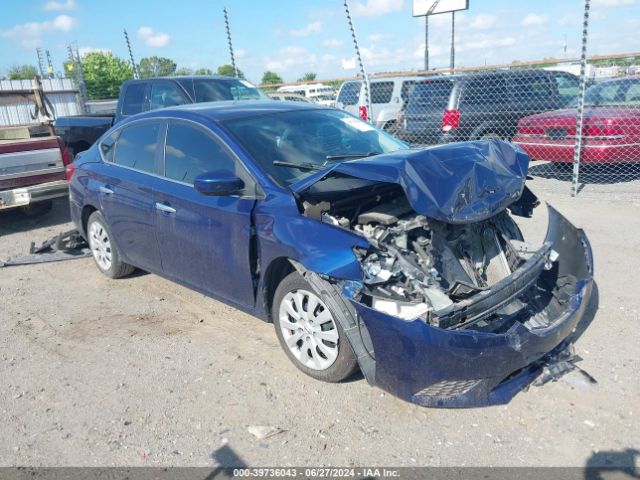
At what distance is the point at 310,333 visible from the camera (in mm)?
3533

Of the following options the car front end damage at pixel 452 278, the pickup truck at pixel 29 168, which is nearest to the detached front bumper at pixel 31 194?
the pickup truck at pixel 29 168

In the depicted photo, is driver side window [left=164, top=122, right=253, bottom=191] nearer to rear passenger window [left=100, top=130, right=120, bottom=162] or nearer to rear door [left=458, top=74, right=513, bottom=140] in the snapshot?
rear passenger window [left=100, top=130, right=120, bottom=162]

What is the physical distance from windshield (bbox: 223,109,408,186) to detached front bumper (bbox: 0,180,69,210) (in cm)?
462

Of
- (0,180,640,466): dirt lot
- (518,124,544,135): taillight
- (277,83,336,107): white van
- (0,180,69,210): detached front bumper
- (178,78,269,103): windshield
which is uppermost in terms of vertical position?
(178,78,269,103): windshield

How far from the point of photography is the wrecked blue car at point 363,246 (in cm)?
303

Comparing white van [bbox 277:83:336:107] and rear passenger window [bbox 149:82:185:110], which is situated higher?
rear passenger window [bbox 149:82:185:110]

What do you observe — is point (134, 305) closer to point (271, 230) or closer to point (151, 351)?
point (151, 351)

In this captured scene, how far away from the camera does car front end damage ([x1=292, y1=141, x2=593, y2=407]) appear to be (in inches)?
116

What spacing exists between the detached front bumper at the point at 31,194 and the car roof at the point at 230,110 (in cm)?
341

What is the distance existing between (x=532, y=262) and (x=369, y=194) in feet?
3.80

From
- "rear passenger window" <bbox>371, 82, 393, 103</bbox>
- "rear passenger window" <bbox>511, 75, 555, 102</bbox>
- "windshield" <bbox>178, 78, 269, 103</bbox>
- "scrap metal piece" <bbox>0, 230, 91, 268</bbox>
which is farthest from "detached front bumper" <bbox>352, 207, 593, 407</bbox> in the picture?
"rear passenger window" <bbox>371, 82, 393, 103</bbox>

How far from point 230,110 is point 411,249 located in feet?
6.80

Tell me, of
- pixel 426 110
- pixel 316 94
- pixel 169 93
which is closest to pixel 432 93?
pixel 426 110

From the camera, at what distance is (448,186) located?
339 centimetres
